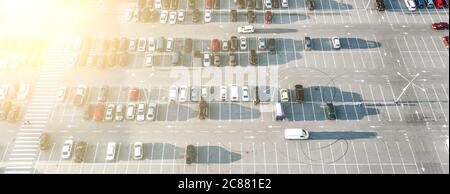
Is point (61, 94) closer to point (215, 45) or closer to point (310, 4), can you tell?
point (215, 45)

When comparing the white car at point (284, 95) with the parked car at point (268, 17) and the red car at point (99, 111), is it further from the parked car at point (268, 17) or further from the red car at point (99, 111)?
the red car at point (99, 111)

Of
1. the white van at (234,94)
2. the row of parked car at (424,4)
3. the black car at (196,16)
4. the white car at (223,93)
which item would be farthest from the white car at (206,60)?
the row of parked car at (424,4)

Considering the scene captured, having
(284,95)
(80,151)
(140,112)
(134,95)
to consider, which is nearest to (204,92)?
(140,112)

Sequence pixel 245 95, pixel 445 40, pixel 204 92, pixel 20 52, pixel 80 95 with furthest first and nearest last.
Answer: pixel 445 40
pixel 20 52
pixel 204 92
pixel 80 95
pixel 245 95

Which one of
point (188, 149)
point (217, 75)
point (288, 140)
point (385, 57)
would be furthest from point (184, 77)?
point (385, 57)

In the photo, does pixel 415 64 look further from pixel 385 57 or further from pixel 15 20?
pixel 15 20
